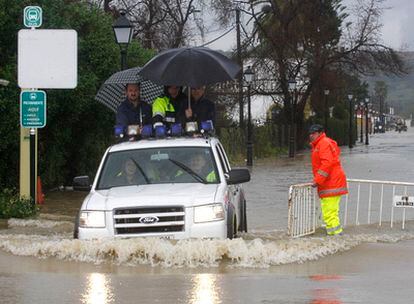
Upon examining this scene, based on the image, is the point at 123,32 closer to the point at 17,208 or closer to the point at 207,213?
the point at 17,208

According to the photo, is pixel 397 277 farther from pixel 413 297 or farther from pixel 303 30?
pixel 303 30

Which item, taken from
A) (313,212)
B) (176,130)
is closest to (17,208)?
(176,130)

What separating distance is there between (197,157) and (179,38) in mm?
38207

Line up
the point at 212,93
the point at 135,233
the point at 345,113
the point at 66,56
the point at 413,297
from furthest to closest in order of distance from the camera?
the point at 345,113, the point at 212,93, the point at 66,56, the point at 135,233, the point at 413,297

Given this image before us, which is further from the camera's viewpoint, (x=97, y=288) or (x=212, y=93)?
(x=212, y=93)

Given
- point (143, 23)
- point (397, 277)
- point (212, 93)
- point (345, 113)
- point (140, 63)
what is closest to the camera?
point (397, 277)

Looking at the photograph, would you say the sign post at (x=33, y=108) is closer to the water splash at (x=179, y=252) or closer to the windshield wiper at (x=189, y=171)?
the windshield wiper at (x=189, y=171)

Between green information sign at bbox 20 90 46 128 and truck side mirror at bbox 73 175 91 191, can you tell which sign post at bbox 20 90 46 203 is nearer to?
green information sign at bbox 20 90 46 128

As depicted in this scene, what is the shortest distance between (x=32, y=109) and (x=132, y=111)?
276 centimetres

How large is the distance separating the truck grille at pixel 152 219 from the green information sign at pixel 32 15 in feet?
21.3

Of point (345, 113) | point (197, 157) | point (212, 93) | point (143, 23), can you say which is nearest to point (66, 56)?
point (197, 157)

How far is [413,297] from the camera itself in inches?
350

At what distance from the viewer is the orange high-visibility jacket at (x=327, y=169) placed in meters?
14.1

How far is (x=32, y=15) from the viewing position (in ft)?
53.2
